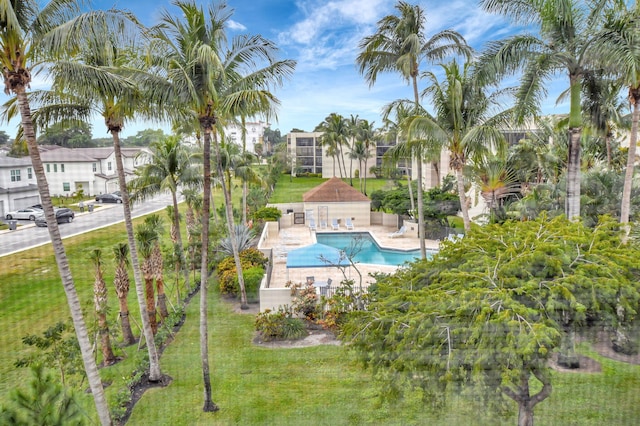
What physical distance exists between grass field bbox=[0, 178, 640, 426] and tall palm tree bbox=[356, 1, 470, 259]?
2.10 metres

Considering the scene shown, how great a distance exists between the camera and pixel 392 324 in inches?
87.0

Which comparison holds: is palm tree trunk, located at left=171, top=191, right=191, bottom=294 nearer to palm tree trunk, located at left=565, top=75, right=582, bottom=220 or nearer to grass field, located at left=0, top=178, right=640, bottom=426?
grass field, located at left=0, top=178, right=640, bottom=426

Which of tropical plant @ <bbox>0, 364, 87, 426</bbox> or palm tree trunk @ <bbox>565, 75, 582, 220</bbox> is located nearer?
tropical plant @ <bbox>0, 364, 87, 426</bbox>

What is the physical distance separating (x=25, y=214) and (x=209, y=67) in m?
2.07

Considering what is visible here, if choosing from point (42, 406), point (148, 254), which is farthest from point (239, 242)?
point (42, 406)

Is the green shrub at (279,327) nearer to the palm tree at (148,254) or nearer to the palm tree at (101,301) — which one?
the palm tree at (148,254)

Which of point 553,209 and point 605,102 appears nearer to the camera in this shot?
point 605,102

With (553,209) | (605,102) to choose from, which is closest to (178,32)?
(605,102)

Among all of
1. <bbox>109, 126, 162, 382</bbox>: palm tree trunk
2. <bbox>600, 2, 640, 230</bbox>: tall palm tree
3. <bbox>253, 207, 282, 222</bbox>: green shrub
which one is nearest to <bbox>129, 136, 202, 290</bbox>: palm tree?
<bbox>109, 126, 162, 382</bbox>: palm tree trunk

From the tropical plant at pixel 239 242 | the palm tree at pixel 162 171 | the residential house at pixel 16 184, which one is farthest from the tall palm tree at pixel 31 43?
the tropical plant at pixel 239 242

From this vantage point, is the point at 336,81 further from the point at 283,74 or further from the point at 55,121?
the point at 55,121

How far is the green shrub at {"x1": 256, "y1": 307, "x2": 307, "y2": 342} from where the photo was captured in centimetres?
445

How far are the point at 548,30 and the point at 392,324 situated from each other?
300cm

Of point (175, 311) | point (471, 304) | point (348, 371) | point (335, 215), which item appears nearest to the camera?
point (471, 304)
